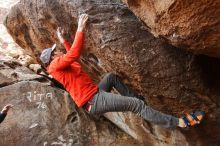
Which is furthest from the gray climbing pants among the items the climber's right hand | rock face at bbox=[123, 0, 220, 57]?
rock face at bbox=[123, 0, 220, 57]

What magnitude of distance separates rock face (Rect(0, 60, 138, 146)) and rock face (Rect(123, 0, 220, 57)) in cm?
488

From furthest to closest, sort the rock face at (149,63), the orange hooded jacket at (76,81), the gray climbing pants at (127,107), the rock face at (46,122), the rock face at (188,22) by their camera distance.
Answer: the rock face at (46,122), the orange hooded jacket at (76,81), the gray climbing pants at (127,107), the rock face at (149,63), the rock face at (188,22)

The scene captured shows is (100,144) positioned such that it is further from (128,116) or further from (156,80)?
(156,80)

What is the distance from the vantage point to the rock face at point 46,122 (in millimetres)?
8898

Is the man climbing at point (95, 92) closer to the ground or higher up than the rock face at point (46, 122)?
higher up

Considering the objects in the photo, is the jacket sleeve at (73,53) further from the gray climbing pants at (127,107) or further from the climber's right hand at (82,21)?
the gray climbing pants at (127,107)

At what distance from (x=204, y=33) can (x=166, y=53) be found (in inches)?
55.7

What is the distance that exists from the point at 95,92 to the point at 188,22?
278 centimetres

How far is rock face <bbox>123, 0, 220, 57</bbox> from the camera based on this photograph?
169 inches

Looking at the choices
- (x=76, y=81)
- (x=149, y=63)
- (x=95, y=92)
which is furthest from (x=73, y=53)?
(x=149, y=63)

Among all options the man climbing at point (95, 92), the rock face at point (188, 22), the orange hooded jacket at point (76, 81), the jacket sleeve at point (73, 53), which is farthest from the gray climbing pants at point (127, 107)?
the rock face at point (188, 22)

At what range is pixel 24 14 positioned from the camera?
8969 mm

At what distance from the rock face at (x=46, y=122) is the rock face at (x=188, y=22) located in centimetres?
488

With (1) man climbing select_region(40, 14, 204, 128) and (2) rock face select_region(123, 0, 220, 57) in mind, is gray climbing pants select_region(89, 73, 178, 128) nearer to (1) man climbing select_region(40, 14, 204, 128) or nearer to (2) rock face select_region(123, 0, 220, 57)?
(1) man climbing select_region(40, 14, 204, 128)
